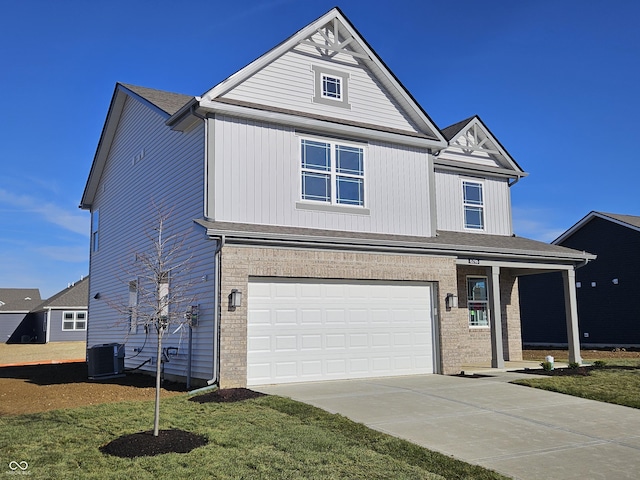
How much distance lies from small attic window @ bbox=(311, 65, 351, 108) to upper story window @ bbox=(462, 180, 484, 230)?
5584 millimetres

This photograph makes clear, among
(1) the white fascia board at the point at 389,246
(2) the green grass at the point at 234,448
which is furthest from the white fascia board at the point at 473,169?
(2) the green grass at the point at 234,448

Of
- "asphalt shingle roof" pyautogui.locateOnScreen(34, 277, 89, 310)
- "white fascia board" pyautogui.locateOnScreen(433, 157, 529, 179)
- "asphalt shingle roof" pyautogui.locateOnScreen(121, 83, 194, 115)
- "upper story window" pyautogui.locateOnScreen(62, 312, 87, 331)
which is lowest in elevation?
"upper story window" pyautogui.locateOnScreen(62, 312, 87, 331)

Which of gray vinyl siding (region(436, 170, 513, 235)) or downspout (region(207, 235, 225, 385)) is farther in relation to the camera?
gray vinyl siding (region(436, 170, 513, 235))

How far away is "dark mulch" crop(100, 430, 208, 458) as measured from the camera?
690cm

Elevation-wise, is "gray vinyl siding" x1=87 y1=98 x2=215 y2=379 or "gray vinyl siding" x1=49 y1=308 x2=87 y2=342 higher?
"gray vinyl siding" x1=87 y1=98 x2=215 y2=379

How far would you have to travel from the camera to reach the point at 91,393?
1210 centimetres

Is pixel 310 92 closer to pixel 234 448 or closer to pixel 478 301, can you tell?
pixel 478 301

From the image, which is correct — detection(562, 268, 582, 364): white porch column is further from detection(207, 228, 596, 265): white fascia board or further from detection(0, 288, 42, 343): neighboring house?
detection(0, 288, 42, 343): neighboring house

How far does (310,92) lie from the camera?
15016 mm

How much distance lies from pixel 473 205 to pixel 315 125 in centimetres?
700

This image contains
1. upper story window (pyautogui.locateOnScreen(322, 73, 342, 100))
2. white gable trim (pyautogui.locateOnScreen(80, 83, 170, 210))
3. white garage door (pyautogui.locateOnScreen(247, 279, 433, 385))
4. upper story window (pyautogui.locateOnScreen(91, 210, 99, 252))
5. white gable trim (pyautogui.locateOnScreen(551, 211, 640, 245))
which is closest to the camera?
white garage door (pyautogui.locateOnScreen(247, 279, 433, 385))

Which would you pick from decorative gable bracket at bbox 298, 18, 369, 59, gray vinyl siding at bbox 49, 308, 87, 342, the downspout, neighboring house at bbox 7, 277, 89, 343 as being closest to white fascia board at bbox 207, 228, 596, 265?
the downspout

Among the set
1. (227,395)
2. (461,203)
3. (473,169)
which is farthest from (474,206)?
(227,395)

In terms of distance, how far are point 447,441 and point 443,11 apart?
40.1 feet
